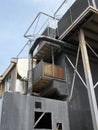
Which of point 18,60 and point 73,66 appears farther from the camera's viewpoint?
point 18,60

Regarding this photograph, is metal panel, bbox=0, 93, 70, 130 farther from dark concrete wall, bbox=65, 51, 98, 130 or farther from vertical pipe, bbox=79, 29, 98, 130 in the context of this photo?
vertical pipe, bbox=79, 29, 98, 130

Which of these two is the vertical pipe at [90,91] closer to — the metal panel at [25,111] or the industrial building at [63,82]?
the industrial building at [63,82]

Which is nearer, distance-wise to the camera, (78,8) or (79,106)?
(78,8)

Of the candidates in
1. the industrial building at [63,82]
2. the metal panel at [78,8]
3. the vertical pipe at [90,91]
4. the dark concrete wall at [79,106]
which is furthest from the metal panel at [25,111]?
the metal panel at [78,8]

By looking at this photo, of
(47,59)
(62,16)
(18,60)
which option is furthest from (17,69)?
(62,16)

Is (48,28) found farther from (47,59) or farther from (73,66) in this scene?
(73,66)

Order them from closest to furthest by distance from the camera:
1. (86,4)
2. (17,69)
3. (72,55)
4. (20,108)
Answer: (20,108) → (86,4) → (72,55) → (17,69)

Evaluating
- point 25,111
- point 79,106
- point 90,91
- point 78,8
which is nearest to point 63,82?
point 79,106

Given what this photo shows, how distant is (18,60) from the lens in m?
16.9

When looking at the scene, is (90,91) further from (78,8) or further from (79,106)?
(78,8)

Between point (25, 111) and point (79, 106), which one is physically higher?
point (79, 106)

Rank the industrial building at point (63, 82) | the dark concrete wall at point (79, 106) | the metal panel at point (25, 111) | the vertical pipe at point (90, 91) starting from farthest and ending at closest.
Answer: the dark concrete wall at point (79, 106) < the industrial building at point (63, 82) < the vertical pipe at point (90, 91) < the metal panel at point (25, 111)

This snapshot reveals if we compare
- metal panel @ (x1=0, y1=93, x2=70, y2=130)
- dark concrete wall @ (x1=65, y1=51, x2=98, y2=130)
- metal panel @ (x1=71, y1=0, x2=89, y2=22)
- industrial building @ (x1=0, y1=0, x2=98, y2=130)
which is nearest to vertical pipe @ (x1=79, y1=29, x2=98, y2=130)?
industrial building @ (x1=0, y1=0, x2=98, y2=130)

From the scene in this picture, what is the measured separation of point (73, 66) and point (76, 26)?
2.88m
